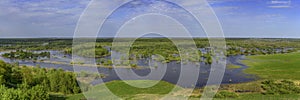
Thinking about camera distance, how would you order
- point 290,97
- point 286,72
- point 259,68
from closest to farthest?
point 290,97
point 286,72
point 259,68

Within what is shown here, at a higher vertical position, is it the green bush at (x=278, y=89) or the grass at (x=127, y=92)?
the grass at (x=127, y=92)

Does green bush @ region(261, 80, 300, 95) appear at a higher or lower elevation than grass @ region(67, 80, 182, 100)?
lower

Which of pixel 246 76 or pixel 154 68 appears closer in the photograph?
pixel 246 76

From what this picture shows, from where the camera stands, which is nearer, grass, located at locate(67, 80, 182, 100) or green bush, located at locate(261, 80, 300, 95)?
grass, located at locate(67, 80, 182, 100)

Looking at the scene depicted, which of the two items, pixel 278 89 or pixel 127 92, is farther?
pixel 278 89

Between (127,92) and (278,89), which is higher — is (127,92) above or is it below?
above

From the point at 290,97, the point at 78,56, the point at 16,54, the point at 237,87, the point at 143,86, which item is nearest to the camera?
the point at 290,97

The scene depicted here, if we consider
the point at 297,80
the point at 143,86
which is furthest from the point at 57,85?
the point at 297,80

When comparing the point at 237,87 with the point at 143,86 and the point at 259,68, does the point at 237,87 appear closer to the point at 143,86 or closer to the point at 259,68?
the point at 143,86

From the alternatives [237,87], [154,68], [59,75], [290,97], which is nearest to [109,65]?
[154,68]

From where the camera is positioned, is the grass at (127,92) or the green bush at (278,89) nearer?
the grass at (127,92)
